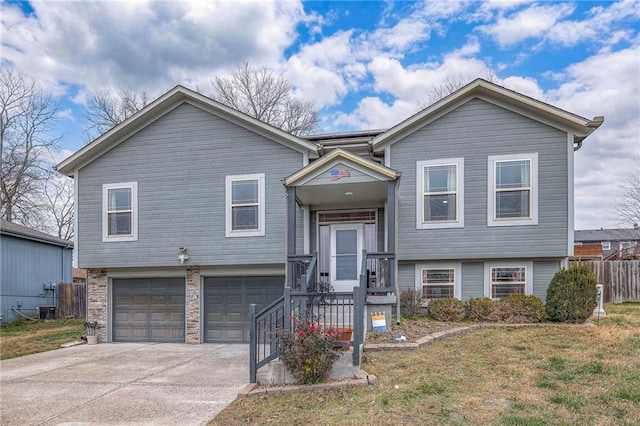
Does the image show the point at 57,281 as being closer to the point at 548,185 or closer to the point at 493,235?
the point at 493,235

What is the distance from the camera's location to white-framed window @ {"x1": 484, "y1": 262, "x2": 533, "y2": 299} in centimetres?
1018

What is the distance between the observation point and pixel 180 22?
41.9 feet

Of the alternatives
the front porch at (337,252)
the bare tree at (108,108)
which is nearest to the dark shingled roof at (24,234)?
the bare tree at (108,108)

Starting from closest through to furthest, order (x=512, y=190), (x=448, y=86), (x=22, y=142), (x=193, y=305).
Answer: (x=512, y=190) < (x=193, y=305) < (x=448, y=86) < (x=22, y=142)

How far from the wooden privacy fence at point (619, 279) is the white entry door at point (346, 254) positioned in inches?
390

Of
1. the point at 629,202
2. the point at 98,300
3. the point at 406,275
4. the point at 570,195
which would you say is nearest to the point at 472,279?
the point at 406,275

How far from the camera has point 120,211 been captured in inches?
468

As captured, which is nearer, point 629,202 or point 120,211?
point 120,211

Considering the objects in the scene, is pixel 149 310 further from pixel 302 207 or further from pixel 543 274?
pixel 543 274

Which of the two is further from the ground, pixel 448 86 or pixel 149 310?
pixel 448 86

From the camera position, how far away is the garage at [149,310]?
11922 millimetres

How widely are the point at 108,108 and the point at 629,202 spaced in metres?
30.1

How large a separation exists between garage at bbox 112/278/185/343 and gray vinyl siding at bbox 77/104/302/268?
0.90m

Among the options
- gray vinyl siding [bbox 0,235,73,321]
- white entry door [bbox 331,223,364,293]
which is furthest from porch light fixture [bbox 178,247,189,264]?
gray vinyl siding [bbox 0,235,73,321]
